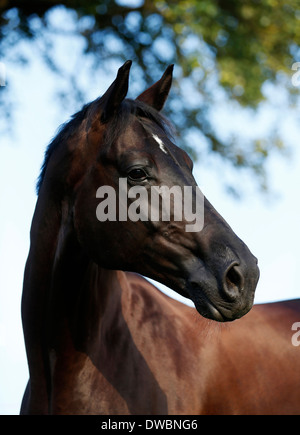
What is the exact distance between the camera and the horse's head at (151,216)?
2.11 m

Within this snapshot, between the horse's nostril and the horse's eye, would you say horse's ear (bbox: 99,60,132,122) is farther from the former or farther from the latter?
the horse's nostril

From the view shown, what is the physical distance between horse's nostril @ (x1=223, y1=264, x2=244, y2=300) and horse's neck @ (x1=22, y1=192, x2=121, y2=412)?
783mm

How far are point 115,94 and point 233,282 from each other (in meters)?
1.09

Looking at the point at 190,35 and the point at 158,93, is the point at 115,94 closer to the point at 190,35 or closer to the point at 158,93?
the point at 158,93

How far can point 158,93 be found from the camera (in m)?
2.92

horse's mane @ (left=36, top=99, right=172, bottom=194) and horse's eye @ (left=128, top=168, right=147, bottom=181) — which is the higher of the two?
horse's mane @ (left=36, top=99, right=172, bottom=194)

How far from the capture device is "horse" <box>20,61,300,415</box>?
2232 mm

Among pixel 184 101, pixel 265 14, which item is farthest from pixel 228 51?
pixel 184 101

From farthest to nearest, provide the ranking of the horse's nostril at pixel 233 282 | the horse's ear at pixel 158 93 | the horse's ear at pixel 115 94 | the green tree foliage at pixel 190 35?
1. the green tree foliage at pixel 190 35
2. the horse's ear at pixel 158 93
3. the horse's ear at pixel 115 94
4. the horse's nostril at pixel 233 282

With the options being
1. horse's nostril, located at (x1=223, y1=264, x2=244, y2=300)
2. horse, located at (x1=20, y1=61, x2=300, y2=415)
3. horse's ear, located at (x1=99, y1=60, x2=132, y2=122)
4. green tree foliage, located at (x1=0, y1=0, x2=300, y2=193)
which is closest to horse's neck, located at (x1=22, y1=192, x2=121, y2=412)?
horse, located at (x1=20, y1=61, x2=300, y2=415)

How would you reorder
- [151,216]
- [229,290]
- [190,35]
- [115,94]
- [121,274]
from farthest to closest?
[190,35] < [121,274] < [115,94] < [151,216] < [229,290]

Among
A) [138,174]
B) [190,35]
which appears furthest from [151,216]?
[190,35]

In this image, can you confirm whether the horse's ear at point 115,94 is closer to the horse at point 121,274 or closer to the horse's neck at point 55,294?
the horse at point 121,274

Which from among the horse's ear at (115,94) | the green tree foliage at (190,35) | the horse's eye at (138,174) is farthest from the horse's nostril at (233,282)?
the green tree foliage at (190,35)
